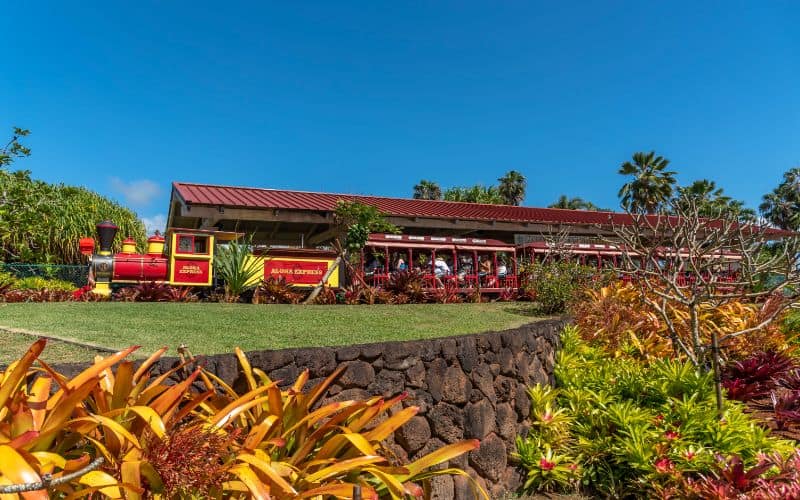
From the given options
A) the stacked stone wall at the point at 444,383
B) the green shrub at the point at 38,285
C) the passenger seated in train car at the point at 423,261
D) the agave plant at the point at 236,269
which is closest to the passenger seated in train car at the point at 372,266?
the passenger seated in train car at the point at 423,261

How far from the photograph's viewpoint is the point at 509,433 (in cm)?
547

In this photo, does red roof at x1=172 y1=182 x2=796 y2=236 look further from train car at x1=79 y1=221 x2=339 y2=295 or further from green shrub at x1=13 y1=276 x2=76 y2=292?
green shrub at x1=13 y1=276 x2=76 y2=292

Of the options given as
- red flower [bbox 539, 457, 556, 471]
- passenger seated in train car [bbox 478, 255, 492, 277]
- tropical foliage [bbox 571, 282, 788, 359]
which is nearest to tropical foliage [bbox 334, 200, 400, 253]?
passenger seated in train car [bbox 478, 255, 492, 277]

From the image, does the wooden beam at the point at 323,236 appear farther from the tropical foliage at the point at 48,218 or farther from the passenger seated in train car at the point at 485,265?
the tropical foliage at the point at 48,218

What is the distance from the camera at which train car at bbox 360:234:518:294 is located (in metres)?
16.2

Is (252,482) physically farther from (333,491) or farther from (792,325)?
(792,325)

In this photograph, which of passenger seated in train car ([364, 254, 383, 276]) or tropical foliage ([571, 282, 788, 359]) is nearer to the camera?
tropical foliage ([571, 282, 788, 359])

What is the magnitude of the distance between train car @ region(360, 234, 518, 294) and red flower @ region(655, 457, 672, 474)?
10365 mm

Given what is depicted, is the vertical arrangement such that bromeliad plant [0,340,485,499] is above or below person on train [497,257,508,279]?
below

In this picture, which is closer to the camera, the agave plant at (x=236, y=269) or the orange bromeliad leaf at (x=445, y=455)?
the orange bromeliad leaf at (x=445, y=455)

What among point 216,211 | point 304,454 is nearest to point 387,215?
point 216,211

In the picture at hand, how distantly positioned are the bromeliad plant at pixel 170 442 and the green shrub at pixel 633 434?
2492mm

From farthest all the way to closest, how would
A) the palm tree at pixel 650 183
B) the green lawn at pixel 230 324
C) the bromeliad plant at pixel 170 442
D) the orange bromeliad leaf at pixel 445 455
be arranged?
the palm tree at pixel 650 183 → the green lawn at pixel 230 324 → the orange bromeliad leaf at pixel 445 455 → the bromeliad plant at pixel 170 442

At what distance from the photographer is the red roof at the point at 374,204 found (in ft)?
57.9
